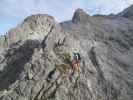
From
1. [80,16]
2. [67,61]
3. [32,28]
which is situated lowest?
[67,61]

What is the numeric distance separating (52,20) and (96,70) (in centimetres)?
2172

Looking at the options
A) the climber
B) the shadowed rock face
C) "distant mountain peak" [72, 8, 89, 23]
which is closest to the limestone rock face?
the shadowed rock face

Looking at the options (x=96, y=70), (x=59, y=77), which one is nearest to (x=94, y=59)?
(x=96, y=70)

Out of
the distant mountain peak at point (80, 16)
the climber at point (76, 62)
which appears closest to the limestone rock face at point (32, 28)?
Answer: the distant mountain peak at point (80, 16)

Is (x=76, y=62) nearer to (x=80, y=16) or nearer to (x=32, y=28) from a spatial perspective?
(x=32, y=28)

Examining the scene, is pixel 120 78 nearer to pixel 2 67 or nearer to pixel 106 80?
pixel 106 80

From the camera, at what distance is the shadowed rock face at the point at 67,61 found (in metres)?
76.2

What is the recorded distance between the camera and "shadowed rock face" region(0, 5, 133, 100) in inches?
3002

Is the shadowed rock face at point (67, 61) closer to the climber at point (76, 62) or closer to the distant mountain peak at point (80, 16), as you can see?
the distant mountain peak at point (80, 16)

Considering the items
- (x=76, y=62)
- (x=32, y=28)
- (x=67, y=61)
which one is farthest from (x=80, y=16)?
(x=76, y=62)

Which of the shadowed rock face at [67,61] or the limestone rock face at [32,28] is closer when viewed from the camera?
the shadowed rock face at [67,61]

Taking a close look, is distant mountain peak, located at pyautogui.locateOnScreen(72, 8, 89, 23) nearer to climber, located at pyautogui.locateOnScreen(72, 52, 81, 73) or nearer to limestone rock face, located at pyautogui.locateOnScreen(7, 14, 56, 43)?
limestone rock face, located at pyautogui.locateOnScreen(7, 14, 56, 43)

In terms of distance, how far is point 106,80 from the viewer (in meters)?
80.1

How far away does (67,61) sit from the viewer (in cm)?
8188
